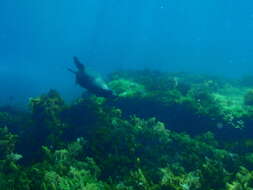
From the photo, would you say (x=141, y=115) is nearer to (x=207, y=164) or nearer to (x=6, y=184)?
(x=207, y=164)

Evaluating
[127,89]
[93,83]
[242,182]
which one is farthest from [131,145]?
[127,89]

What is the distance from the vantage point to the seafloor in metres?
6.66

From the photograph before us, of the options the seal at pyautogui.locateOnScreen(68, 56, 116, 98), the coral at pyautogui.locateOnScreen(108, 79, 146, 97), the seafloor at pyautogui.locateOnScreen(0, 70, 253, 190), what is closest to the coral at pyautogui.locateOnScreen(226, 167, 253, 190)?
the seafloor at pyautogui.locateOnScreen(0, 70, 253, 190)

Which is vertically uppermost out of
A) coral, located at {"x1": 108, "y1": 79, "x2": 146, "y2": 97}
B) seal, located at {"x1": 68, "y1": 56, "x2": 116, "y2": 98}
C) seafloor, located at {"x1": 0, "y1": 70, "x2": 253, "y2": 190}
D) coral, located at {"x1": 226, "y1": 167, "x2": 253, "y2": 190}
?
coral, located at {"x1": 108, "y1": 79, "x2": 146, "y2": 97}

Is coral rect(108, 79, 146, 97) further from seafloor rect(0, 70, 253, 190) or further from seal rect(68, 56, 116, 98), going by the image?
seal rect(68, 56, 116, 98)

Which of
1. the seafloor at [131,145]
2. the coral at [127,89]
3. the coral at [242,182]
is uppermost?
the coral at [127,89]

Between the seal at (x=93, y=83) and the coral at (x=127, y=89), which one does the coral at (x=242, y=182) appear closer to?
the seal at (x=93, y=83)

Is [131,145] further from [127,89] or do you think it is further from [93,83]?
[127,89]

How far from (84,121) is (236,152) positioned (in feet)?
18.2

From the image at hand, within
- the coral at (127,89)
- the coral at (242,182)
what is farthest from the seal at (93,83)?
the coral at (242,182)

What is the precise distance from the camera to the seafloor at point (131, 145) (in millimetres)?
6660

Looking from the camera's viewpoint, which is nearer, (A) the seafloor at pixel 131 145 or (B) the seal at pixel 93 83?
(A) the seafloor at pixel 131 145

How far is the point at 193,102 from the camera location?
40.6 feet

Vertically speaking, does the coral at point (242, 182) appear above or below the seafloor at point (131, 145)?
below
